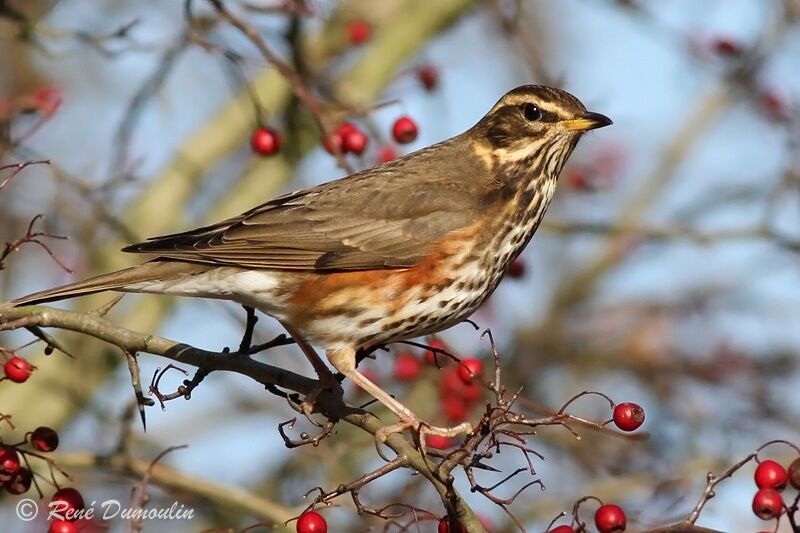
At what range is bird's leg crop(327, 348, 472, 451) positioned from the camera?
4339 mm

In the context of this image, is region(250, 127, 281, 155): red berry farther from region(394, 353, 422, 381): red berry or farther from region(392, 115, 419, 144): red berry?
region(394, 353, 422, 381): red berry

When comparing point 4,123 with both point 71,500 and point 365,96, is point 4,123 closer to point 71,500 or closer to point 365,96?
point 71,500

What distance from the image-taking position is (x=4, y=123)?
523 centimetres

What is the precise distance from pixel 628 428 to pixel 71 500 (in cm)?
194

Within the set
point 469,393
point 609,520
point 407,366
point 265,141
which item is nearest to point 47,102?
point 265,141

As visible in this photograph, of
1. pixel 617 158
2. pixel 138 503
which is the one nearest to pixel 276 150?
pixel 138 503

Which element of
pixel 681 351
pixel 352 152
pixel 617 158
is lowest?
pixel 681 351

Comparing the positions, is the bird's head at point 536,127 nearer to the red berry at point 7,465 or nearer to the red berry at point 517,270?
the red berry at point 517,270

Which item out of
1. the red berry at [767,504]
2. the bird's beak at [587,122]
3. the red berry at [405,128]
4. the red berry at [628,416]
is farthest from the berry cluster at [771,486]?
the red berry at [405,128]

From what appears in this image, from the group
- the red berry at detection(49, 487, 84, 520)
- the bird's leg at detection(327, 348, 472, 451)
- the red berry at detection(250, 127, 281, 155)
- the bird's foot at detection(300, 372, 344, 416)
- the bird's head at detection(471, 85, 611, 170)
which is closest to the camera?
the red berry at detection(49, 487, 84, 520)

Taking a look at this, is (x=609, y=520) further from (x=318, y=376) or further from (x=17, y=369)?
(x=17, y=369)

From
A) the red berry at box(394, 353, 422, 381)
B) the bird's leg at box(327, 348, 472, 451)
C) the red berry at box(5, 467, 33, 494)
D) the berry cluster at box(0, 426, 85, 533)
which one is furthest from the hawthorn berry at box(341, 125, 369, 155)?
the red berry at box(5, 467, 33, 494)

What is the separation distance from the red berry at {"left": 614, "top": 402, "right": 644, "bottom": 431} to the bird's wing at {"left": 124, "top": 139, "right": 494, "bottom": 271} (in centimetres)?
160

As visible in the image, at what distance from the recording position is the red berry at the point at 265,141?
619 cm
